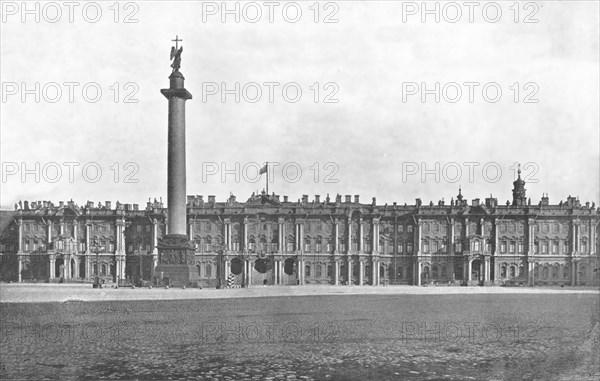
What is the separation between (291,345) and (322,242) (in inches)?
2428

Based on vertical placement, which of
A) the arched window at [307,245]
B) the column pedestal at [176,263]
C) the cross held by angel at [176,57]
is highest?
the cross held by angel at [176,57]

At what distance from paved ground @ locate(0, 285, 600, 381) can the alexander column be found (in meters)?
14.2

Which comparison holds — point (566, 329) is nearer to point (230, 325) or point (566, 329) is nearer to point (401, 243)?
point (230, 325)

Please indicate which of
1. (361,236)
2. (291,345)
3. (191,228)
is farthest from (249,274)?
(291,345)

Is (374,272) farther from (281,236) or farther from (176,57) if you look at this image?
(176,57)

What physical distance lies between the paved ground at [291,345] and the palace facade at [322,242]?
165 ft

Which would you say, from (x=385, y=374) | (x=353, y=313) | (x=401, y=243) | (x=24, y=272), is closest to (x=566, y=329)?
(x=353, y=313)

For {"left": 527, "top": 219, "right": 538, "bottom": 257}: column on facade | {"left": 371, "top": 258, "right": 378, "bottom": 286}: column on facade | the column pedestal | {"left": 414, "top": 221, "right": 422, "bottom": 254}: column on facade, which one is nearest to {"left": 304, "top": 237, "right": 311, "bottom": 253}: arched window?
{"left": 371, "top": 258, "right": 378, "bottom": 286}: column on facade

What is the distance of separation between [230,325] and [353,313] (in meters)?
7.08

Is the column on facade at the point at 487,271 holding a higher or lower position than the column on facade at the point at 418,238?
lower

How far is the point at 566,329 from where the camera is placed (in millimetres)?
21219

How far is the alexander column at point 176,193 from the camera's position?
133ft

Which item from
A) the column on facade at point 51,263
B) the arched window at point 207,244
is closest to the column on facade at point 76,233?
the column on facade at point 51,263

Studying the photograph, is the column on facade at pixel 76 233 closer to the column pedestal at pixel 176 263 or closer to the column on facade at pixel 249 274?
the column on facade at pixel 249 274
